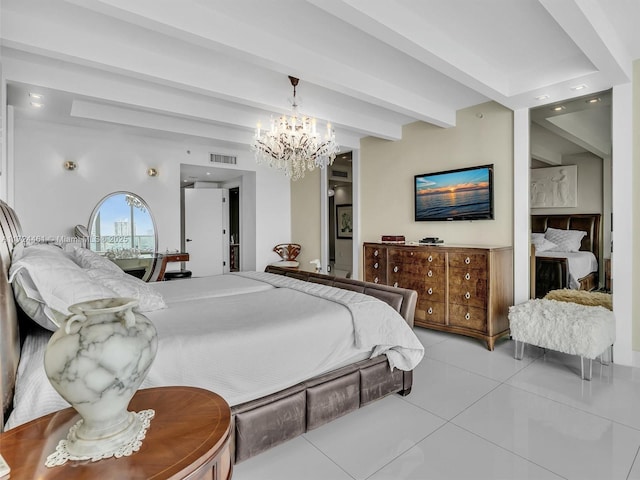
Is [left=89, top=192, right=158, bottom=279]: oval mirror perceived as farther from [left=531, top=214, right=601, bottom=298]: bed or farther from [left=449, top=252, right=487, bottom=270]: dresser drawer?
[left=531, top=214, right=601, bottom=298]: bed

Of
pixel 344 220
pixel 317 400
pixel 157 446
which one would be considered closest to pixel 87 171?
pixel 344 220

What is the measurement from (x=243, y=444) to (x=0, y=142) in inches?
116

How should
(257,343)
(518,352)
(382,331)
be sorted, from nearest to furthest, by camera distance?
(257,343)
(382,331)
(518,352)

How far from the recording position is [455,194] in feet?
14.7

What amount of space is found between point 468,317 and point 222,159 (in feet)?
15.6

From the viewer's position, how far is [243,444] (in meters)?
1.78

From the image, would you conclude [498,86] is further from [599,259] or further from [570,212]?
[599,259]

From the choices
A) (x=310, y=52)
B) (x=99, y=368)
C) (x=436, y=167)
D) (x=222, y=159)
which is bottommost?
(x=99, y=368)

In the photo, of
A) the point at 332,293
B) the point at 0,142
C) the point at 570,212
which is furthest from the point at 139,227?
the point at 570,212

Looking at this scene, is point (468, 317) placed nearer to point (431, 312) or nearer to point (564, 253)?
point (431, 312)

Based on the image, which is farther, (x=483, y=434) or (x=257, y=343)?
(x=483, y=434)

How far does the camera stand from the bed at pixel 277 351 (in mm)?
1469

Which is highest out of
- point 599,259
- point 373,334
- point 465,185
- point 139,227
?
point 465,185

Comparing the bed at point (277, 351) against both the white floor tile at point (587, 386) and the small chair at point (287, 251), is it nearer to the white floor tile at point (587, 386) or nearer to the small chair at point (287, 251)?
the white floor tile at point (587, 386)
